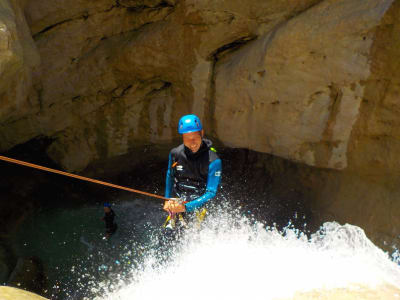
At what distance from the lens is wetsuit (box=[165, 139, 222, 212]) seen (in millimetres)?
3055

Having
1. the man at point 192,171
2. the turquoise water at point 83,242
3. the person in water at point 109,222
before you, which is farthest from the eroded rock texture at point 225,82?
the man at point 192,171

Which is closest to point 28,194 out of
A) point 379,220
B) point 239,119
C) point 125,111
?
point 125,111

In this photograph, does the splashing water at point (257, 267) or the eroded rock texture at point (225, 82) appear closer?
the splashing water at point (257, 267)

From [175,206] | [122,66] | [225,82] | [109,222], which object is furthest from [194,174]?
[122,66]

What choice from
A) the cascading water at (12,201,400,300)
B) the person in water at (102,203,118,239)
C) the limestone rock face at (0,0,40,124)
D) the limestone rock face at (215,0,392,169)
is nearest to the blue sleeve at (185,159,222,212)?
the cascading water at (12,201,400,300)

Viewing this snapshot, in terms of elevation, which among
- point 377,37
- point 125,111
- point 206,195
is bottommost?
point 206,195

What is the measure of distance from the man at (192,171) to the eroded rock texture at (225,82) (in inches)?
76.2

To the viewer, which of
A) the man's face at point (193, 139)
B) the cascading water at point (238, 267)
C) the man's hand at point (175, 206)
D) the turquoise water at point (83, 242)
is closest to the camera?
the cascading water at point (238, 267)

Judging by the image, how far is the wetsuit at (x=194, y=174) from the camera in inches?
120

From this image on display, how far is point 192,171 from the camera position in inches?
126

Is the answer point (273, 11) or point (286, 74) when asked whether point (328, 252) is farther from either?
point (273, 11)

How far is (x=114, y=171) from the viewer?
6.57 metres

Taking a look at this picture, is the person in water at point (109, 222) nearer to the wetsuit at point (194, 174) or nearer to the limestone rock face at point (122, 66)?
the limestone rock face at point (122, 66)

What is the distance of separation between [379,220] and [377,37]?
7.29 ft
